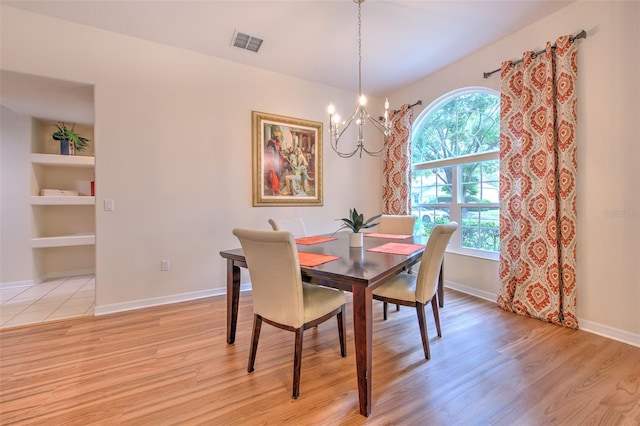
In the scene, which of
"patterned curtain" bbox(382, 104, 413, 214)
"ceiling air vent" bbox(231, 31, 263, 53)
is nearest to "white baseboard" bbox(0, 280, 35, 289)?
"ceiling air vent" bbox(231, 31, 263, 53)

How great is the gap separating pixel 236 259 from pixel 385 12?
2.43 m

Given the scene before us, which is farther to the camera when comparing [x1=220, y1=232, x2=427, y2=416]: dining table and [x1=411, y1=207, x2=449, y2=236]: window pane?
[x1=411, y1=207, x2=449, y2=236]: window pane

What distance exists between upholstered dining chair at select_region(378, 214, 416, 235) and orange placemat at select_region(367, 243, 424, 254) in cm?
75

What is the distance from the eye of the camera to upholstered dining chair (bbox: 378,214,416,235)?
9.93 feet

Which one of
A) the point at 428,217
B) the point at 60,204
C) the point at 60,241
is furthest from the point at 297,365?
the point at 60,204

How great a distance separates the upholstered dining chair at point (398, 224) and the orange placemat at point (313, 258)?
1.46 m

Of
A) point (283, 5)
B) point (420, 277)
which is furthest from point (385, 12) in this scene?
point (420, 277)

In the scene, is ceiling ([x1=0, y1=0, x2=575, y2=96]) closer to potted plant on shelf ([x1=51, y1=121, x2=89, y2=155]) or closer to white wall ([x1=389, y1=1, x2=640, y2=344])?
white wall ([x1=389, y1=1, x2=640, y2=344])

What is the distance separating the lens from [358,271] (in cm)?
146

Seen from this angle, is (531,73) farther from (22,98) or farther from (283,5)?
(22,98)

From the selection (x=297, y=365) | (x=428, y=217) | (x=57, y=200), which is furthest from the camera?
(x=428, y=217)

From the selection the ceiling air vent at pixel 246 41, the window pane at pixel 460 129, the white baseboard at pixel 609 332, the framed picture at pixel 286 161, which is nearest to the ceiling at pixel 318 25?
the ceiling air vent at pixel 246 41

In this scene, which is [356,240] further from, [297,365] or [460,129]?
[460,129]

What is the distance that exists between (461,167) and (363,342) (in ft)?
9.16
